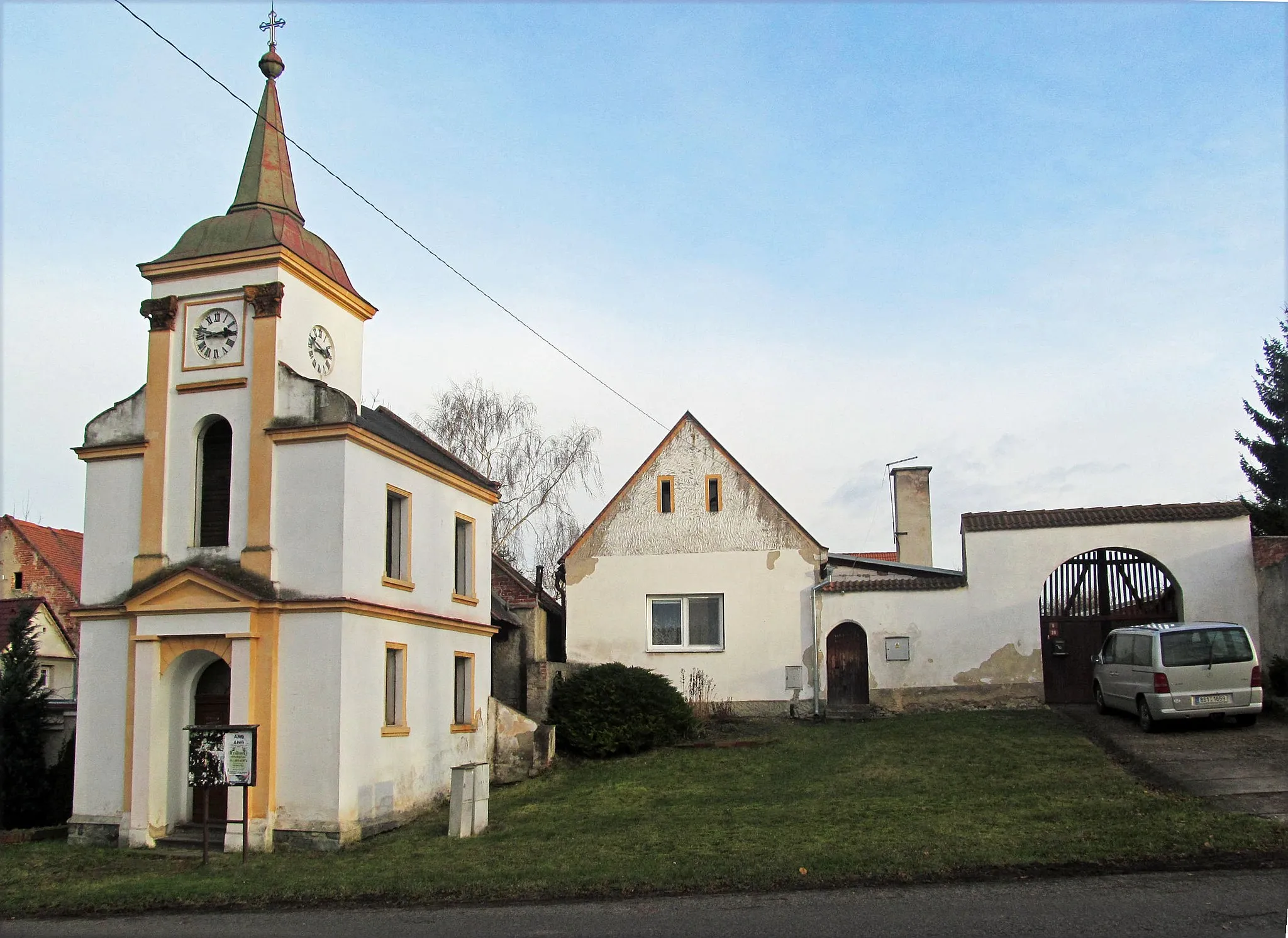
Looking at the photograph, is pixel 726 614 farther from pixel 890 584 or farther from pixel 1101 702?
pixel 1101 702

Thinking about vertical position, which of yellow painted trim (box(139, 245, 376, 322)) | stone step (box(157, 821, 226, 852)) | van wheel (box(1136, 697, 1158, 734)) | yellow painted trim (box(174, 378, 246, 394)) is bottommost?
stone step (box(157, 821, 226, 852))

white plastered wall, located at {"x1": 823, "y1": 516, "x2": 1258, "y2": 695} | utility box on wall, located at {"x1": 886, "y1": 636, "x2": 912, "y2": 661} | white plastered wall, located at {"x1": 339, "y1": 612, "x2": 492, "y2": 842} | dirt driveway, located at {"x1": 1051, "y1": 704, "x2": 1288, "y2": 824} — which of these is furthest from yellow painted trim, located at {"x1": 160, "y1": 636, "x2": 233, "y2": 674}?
utility box on wall, located at {"x1": 886, "y1": 636, "x2": 912, "y2": 661}

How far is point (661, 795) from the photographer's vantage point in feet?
56.6

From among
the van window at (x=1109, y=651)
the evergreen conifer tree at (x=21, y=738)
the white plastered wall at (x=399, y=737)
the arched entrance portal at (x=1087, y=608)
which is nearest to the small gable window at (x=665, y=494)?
the white plastered wall at (x=399, y=737)

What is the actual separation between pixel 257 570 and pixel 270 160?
7.54m

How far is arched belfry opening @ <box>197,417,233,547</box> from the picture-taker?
17.2 metres

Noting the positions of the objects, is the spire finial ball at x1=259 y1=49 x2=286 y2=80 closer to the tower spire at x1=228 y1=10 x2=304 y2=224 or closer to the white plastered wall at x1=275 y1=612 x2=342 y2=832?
the tower spire at x1=228 y1=10 x2=304 y2=224

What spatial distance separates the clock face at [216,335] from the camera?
17500mm

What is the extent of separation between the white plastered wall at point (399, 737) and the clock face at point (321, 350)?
4.51 meters

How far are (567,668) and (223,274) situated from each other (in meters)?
11.7

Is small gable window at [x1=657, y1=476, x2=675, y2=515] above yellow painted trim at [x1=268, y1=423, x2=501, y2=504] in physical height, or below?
above

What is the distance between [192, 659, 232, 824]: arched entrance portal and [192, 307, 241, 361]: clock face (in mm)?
4836

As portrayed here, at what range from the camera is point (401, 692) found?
58.2 ft

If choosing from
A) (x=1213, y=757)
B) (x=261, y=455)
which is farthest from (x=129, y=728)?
(x=1213, y=757)
